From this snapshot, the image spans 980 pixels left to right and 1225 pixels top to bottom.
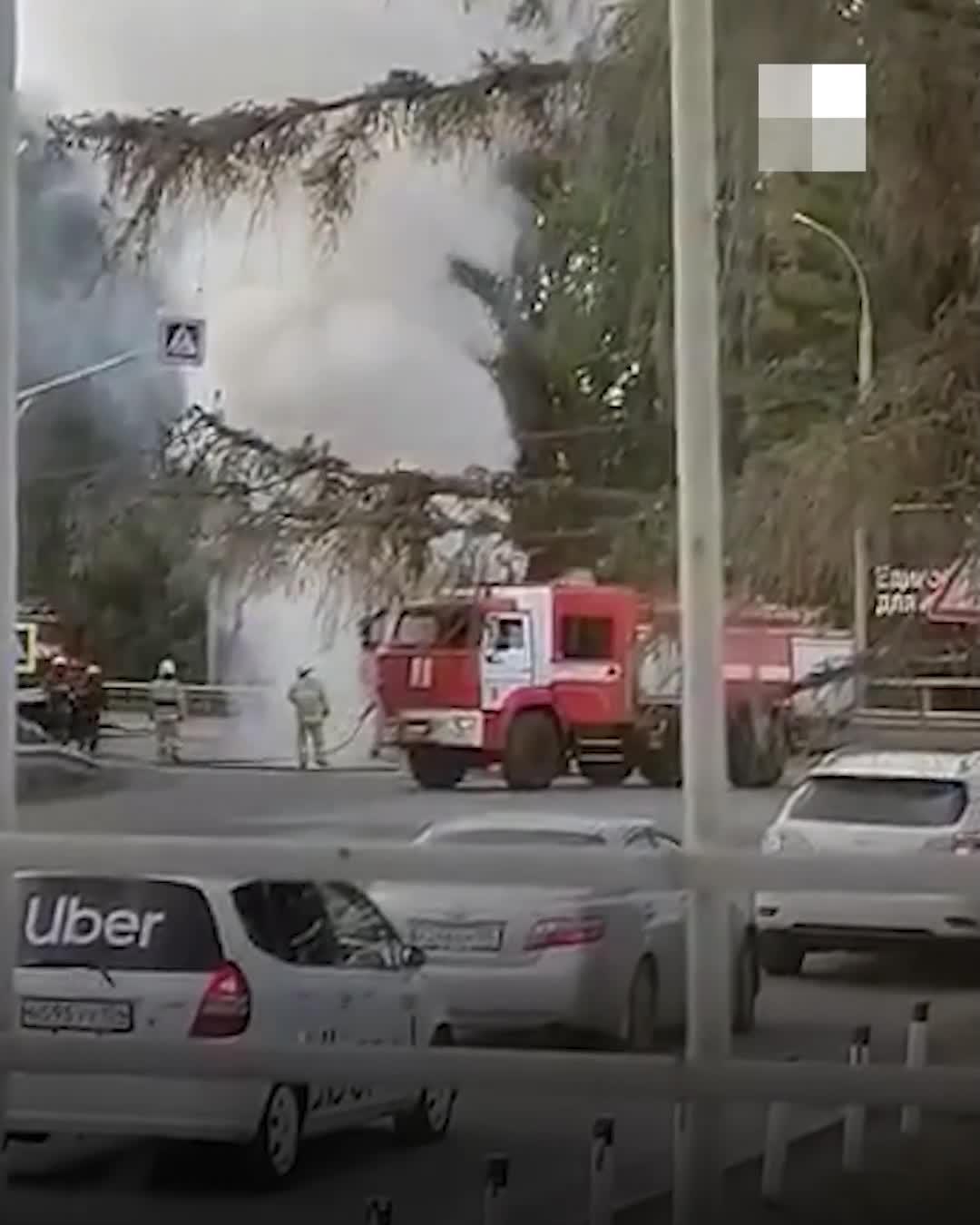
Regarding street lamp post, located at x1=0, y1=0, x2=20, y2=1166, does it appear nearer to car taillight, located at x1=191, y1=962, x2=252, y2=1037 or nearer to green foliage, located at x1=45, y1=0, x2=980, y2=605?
green foliage, located at x1=45, y1=0, x2=980, y2=605

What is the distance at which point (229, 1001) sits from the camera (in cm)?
434

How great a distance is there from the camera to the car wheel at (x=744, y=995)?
14.3 feet

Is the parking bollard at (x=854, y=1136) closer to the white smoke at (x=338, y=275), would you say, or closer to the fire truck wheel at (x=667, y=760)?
the fire truck wheel at (x=667, y=760)

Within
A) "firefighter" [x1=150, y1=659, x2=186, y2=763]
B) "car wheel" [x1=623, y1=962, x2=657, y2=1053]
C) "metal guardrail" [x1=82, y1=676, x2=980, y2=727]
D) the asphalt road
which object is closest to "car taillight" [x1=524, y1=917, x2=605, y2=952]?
"car wheel" [x1=623, y1=962, x2=657, y2=1053]

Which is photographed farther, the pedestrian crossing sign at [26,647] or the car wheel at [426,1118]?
the pedestrian crossing sign at [26,647]

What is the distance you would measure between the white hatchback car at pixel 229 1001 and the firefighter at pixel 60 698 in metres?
0.32

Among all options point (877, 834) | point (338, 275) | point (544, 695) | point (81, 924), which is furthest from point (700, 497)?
point (81, 924)

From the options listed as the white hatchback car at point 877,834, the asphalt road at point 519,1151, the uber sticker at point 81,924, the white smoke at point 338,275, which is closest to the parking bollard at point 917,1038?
the asphalt road at point 519,1151

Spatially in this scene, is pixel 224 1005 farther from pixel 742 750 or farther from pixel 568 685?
pixel 742 750

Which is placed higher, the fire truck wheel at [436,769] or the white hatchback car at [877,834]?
the fire truck wheel at [436,769]

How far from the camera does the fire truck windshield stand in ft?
14.4

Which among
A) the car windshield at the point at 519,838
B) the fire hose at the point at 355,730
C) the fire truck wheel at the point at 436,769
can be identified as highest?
the fire hose at the point at 355,730

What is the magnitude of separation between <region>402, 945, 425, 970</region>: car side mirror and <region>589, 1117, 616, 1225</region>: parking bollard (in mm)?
462

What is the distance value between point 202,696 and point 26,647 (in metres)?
0.37
